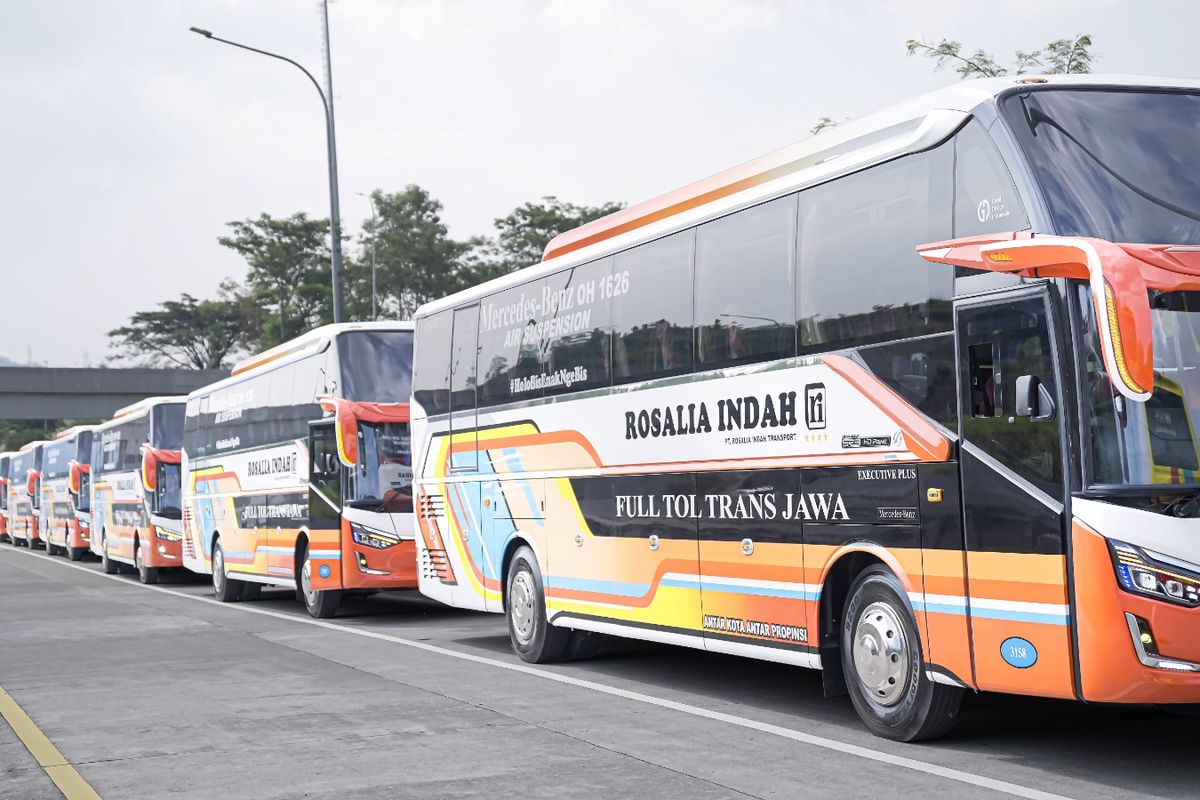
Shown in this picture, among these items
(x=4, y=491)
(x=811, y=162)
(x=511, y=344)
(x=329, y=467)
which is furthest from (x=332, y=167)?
(x=4, y=491)

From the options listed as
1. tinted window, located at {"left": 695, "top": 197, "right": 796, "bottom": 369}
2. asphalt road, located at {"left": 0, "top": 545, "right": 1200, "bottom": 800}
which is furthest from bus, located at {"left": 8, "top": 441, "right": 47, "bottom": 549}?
tinted window, located at {"left": 695, "top": 197, "right": 796, "bottom": 369}

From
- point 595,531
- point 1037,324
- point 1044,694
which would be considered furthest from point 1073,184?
point 595,531

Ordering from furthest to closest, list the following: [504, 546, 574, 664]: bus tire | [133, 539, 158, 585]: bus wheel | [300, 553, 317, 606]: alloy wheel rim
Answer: [133, 539, 158, 585]: bus wheel
[300, 553, 317, 606]: alloy wheel rim
[504, 546, 574, 664]: bus tire

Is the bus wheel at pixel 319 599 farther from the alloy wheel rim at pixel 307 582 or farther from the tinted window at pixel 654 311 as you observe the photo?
the tinted window at pixel 654 311

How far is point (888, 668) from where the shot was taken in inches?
348

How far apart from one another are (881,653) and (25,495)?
1847 inches

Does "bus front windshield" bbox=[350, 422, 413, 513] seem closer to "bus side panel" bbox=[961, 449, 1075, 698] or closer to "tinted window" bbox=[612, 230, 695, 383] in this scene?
"tinted window" bbox=[612, 230, 695, 383]

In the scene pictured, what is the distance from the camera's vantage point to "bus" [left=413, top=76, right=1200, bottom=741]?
7148 mm

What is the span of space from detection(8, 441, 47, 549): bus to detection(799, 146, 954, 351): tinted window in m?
39.6

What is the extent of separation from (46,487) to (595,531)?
3617 centimetres

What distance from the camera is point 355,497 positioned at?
1856cm

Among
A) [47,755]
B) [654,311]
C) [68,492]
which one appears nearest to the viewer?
[47,755]

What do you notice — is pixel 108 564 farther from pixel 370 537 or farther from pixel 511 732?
pixel 511 732

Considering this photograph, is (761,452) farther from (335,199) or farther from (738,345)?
(335,199)
